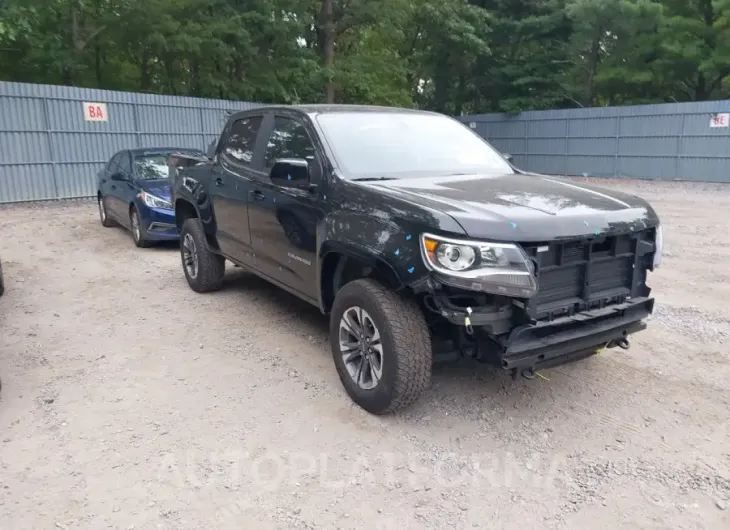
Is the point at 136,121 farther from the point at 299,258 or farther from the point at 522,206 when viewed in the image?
the point at 522,206

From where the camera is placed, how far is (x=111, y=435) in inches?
145

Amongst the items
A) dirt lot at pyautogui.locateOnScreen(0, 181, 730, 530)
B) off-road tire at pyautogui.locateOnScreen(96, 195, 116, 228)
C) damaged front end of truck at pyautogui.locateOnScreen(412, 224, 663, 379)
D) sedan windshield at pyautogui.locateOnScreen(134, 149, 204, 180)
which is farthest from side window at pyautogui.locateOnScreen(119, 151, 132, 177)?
damaged front end of truck at pyautogui.locateOnScreen(412, 224, 663, 379)

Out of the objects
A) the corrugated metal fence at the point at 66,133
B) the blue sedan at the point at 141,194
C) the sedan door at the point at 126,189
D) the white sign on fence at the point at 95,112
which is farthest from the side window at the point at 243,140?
the white sign on fence at the point at 95,112

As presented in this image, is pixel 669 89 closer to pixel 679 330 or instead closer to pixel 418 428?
pixel 679 330

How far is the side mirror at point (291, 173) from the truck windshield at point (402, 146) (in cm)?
26

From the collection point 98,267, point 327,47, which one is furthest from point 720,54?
point 98,267

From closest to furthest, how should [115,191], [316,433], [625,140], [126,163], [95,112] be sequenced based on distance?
[316,433]
[126,163]
[115,191]
[95,112]
[625,140]

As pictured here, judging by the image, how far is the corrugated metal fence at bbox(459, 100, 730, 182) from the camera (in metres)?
18.7

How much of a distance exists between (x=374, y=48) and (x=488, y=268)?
28.3 m

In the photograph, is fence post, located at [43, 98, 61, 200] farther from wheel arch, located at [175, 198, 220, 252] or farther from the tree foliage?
wheel arch, located at [175, 198, 220, 252]

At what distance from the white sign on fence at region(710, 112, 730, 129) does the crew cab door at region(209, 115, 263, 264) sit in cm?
1738

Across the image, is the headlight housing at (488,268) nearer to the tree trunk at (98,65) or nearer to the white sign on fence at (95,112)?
the white sign on fence at (95,112)

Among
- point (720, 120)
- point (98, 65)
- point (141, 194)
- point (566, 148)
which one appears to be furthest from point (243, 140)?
point (98, 65)

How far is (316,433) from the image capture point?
3670mm
